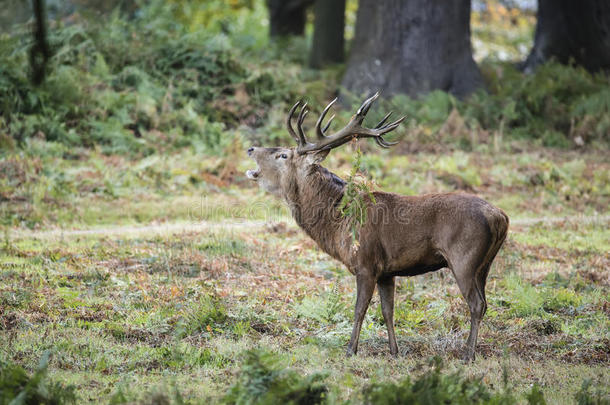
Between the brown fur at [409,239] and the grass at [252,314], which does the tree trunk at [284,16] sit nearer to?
the grass at [252,314]

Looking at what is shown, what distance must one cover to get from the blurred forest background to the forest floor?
0.14 ft

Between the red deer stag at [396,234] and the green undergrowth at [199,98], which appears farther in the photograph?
the green undergrowth at [199,98]

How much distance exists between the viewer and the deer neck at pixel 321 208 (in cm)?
765

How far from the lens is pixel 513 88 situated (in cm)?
1994

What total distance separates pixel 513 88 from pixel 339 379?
51.3 ft

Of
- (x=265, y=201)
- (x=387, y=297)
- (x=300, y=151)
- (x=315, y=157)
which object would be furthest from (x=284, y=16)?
(x=387, y=297)

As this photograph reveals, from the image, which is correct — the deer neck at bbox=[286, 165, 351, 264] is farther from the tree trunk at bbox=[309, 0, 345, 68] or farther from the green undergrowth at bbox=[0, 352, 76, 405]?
the tree trunk at bbox=[309, 0, 345, 68]

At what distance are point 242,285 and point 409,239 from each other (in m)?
3.13

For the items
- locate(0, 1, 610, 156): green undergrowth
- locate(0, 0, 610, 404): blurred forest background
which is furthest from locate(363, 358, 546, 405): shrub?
locate(0, 1, 610, 156): green undergrowth

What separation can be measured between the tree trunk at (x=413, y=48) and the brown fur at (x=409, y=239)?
12055 mm

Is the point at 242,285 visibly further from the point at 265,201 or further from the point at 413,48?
the point at 413,48

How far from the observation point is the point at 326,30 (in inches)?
897

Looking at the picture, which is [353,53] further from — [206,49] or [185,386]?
[185,386]

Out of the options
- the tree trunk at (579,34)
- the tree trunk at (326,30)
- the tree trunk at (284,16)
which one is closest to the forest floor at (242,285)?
the tree trunk at (579,34)
